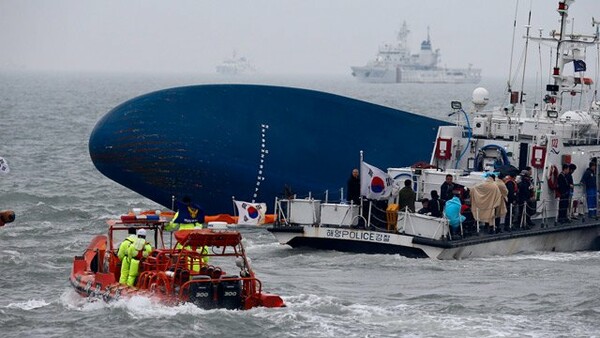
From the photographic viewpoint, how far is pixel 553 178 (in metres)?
29.3

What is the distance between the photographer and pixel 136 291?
816 inches

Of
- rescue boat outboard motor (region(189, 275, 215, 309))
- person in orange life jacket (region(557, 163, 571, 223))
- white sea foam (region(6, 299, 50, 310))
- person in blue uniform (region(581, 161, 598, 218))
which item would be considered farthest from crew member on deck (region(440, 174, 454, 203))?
white sea foam (region(6, 299, 50, 310))

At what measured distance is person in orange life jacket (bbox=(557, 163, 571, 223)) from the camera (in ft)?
95.4

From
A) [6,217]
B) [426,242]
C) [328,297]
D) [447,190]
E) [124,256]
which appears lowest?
[328,297]

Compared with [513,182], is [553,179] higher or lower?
lower

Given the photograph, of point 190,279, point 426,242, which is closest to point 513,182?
point 426,242

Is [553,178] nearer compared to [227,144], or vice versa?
[553,178]

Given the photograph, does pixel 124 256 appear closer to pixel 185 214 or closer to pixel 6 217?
pixel 6 217

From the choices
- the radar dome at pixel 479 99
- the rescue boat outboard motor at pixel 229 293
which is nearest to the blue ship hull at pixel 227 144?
the radar dome at pixel 479 99

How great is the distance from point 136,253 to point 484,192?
326 inches

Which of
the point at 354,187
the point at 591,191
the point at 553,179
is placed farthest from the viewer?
the point at 591,191

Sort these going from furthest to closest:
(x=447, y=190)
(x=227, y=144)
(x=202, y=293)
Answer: (x=227, y=144)
(x=447, y=190)
(x=202, y=293)

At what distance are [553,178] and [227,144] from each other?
7.46m

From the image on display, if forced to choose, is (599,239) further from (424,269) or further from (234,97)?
(234,97)
